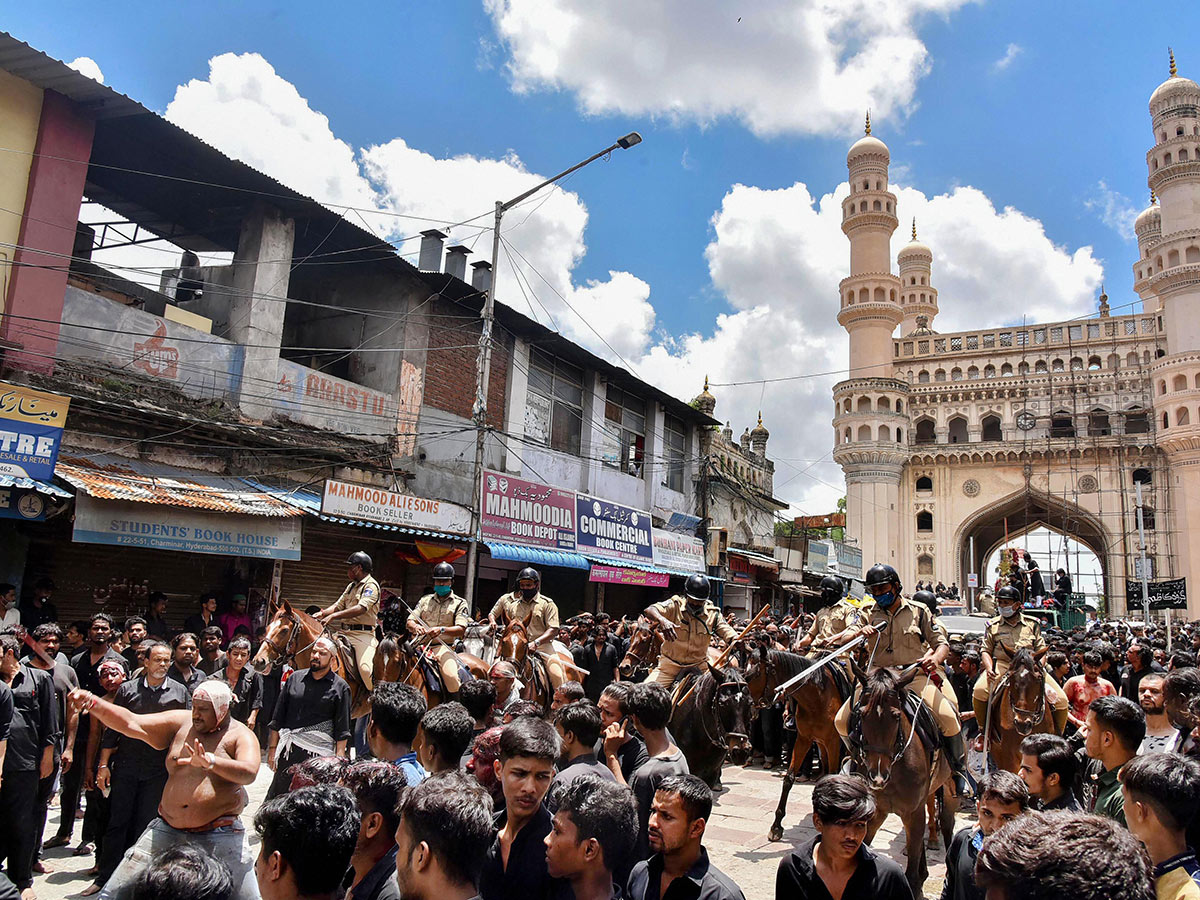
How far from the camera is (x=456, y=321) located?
19922mm

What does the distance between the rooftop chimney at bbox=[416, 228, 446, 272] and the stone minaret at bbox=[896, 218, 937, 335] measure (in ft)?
153

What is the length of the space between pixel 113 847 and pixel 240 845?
2352 mm

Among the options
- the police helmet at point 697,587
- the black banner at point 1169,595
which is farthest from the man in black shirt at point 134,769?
the black banner at point 1169,595

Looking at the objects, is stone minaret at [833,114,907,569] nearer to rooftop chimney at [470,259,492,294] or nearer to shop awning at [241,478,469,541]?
rooftop chimney at [470,259,492,294]

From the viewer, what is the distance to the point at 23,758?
5.51m

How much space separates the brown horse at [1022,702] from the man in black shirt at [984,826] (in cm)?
538

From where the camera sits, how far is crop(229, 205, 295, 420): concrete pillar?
15188 millimetres

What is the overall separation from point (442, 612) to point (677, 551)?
642 inches

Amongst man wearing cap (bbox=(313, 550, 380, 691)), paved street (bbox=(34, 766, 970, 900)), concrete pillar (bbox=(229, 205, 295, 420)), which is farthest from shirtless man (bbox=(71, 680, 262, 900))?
concrete pillar (bbox=(229, 205, 295, 420))

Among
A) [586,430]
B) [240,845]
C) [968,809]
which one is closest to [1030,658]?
[968,809]

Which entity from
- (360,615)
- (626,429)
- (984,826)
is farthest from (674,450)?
(984,826)

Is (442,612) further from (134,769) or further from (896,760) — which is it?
(896,760)

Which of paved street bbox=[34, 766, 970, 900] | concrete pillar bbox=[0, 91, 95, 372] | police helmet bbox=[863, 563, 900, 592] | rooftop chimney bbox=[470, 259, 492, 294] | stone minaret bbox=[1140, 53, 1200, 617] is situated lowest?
paved street bbox=[34, 766, 970, 900]

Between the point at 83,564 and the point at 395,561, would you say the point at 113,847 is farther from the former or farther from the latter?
the point at 395,561
